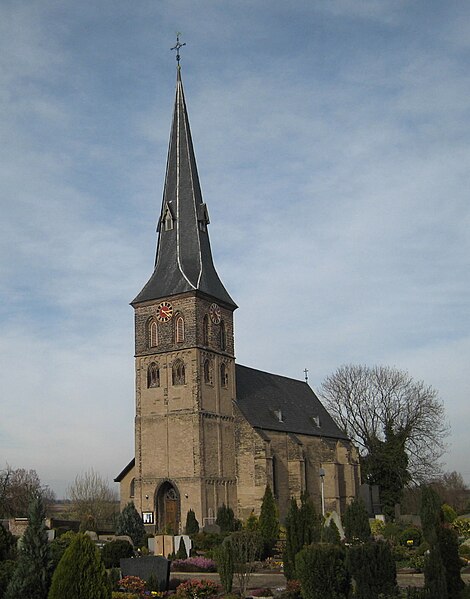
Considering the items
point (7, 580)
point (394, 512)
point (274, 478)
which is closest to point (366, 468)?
point (394, 512)

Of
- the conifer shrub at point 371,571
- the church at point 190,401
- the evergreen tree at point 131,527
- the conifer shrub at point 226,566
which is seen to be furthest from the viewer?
A: the church at point 190,401

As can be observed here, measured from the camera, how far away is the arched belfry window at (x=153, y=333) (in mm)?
46281

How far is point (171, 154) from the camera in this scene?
4962 cm

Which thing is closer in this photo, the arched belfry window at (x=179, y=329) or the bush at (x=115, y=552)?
the bush at (x=115, y=552)

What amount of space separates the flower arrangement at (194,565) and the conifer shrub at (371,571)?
12.4m

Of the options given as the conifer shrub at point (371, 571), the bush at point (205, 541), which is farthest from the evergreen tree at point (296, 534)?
the bush at point (205, 541)

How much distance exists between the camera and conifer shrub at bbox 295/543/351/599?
15305mm

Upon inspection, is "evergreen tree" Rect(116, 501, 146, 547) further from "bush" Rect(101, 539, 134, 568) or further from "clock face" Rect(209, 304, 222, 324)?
"clock face" Rect(209, 304, 222, 324)

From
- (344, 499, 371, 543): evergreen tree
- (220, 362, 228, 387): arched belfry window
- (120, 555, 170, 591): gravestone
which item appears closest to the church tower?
(220, 362, 228, 387): arched belfry window

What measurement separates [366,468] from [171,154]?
1243 inches

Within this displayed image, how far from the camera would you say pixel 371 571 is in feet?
49.1

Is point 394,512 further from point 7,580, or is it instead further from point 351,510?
point 7,580

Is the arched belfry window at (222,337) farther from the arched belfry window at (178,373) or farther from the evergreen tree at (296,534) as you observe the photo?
the evergreen tree at (296,534)

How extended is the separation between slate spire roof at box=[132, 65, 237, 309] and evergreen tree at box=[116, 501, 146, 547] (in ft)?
48.9
